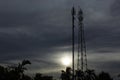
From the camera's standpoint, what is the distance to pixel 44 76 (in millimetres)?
85875

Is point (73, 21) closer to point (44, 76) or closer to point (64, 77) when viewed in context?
point (44, 76)

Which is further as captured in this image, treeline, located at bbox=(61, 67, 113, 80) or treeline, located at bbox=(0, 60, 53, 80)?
treeline, located at bbox=(61, 67, 113, 80)

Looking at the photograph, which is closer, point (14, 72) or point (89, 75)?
point (14, 72)

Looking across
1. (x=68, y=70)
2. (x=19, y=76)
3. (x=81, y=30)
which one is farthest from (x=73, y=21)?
(x=68, y=70)

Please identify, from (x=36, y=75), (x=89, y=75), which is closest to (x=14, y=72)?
(x=36, y=75)

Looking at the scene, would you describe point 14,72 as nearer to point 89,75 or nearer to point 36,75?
point 36,75

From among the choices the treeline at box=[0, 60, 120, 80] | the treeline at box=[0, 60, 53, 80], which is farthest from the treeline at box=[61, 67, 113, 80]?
the treeline at box=[0, 60, 53, 80]

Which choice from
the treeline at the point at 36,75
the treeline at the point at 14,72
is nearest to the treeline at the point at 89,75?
the treeline at the point at 36,75

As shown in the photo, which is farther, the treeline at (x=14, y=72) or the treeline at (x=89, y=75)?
the treeline at (x=89, y=75)

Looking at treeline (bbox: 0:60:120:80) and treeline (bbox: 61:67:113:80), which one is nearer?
treeline (bbox: 0:60:120:80)

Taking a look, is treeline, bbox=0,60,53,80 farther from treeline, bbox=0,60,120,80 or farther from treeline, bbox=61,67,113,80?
treeline, bbox=61,67,113,80

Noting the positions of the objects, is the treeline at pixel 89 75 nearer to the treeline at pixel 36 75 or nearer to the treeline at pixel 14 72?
the treeline at pixel 36 75

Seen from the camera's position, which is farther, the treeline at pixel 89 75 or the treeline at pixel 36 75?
the treeline at pixel 89 75

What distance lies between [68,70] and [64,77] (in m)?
2.86
